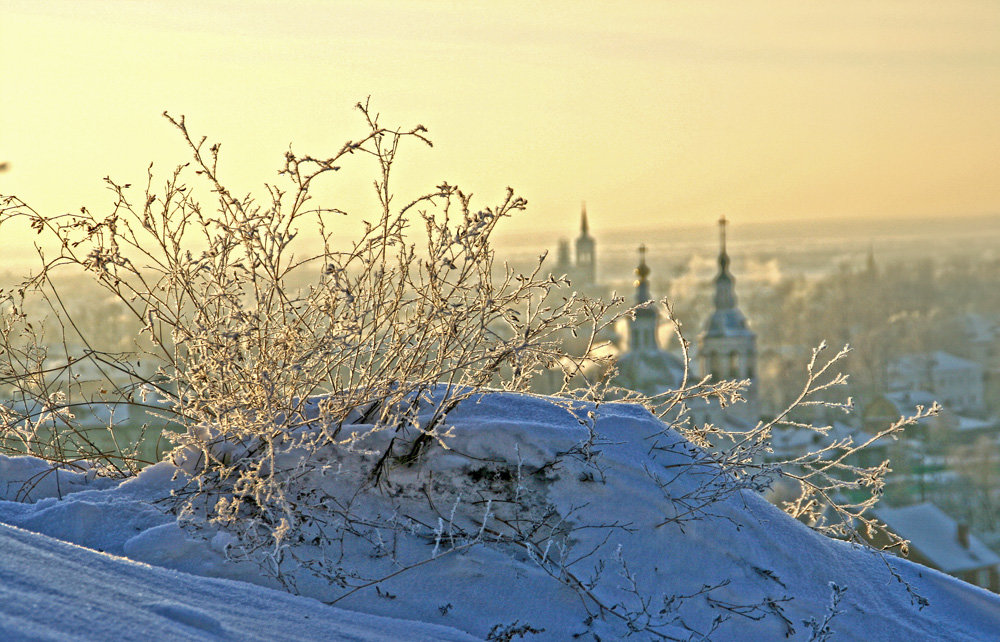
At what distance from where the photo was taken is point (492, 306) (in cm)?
328

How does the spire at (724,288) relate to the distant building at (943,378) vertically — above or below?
above

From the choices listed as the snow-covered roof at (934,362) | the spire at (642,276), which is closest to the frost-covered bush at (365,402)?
the spire at (642,276)

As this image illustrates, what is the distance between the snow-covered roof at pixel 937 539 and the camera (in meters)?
28.7

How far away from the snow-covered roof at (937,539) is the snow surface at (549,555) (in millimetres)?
26855

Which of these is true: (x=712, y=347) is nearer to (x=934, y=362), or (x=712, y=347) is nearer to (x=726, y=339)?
(x=726, y=339)

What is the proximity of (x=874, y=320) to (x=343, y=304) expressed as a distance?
7767 cm

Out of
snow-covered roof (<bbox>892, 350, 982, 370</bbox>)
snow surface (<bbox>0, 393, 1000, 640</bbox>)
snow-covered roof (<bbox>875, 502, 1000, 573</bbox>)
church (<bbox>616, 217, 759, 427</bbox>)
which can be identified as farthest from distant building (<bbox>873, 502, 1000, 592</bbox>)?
snow-covered roof (<bbox>892, 350, 982, 370</bbox>)

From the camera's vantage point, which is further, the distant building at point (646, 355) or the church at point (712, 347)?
the church at point (712, 347)

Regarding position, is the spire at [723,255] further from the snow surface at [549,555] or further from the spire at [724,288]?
the snow surface at [549,555]

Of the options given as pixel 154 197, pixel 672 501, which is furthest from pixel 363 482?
pixel 154 197

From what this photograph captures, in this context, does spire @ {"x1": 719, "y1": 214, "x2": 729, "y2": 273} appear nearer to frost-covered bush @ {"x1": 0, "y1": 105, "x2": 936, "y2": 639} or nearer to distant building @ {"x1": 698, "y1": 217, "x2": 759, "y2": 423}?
distant building @ {"x1": 698, "y1": 217, "x2": 759, "y2": 423}

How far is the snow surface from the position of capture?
2811 millimetres

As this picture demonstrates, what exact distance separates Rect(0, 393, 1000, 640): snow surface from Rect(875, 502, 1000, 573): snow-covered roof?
2685 centimetres

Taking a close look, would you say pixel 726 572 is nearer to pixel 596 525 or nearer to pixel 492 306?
pixel 596 525
